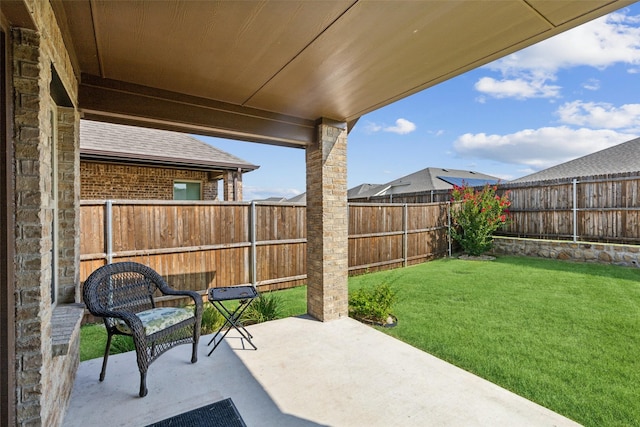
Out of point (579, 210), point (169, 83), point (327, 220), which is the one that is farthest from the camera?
point (579, 210)

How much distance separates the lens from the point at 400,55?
7.66 feet

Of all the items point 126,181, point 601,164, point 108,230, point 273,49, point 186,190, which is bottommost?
point 108,230

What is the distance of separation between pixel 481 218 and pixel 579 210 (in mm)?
2330

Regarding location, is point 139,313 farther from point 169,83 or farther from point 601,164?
point 601,164

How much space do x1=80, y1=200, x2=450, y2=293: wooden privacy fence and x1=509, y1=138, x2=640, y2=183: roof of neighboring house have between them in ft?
25.3

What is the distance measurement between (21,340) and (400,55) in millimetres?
2944

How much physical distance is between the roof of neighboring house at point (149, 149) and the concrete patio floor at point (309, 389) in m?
5.09

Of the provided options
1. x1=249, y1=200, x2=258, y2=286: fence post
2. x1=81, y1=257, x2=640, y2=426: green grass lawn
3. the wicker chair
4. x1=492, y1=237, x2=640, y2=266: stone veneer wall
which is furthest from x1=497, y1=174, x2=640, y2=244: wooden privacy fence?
the wicker chair

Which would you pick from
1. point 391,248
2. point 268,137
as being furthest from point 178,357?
point 391,248

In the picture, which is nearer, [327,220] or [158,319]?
[158,319]

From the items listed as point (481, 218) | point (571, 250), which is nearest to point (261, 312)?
point (481, 218)

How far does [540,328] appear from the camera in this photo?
3.86 metres

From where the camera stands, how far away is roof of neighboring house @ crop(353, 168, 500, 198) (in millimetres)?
17469

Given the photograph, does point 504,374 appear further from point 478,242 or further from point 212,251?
point 478,242
